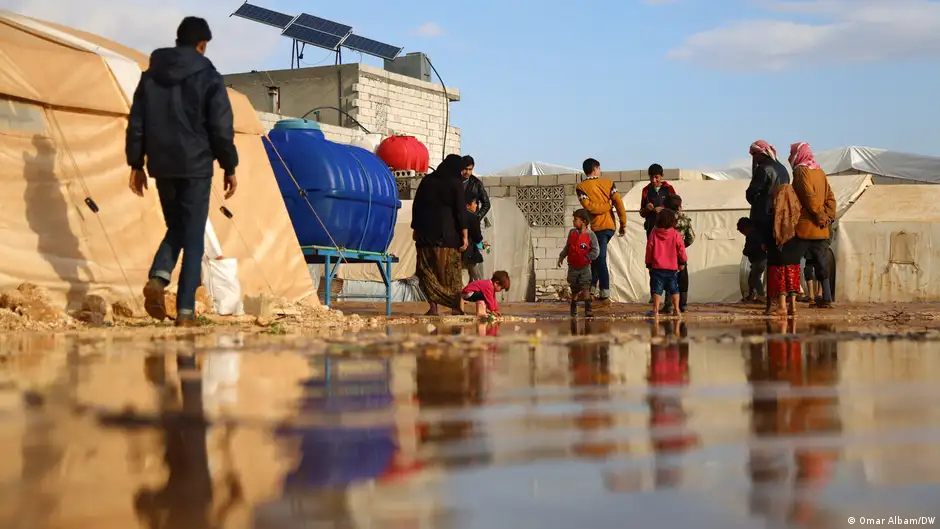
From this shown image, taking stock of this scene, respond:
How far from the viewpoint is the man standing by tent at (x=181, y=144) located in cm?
849

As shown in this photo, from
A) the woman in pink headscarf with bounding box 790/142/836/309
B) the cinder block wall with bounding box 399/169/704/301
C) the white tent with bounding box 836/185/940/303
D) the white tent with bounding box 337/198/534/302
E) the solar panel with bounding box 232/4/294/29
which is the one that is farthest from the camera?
the solar panel with bounding box 232/4/294/29

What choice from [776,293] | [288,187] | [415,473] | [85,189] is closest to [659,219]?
[776,293]

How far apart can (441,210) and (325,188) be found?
1.78 meters

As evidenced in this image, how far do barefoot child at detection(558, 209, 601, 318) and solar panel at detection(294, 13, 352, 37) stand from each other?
97.1 ft

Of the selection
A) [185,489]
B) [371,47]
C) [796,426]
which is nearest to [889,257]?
[796,426]

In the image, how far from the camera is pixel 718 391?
4.36 metres

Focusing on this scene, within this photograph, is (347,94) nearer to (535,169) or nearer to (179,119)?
(535,169)

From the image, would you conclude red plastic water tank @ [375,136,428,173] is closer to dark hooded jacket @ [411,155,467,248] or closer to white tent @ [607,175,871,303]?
white tent @ [607,175,871,303]

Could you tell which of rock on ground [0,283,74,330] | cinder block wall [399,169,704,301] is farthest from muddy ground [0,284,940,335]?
cinder block wall [399,169,704,301]

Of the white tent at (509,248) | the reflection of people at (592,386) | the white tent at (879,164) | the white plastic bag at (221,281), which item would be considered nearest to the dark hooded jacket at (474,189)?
the white plastic bag at (221,281)

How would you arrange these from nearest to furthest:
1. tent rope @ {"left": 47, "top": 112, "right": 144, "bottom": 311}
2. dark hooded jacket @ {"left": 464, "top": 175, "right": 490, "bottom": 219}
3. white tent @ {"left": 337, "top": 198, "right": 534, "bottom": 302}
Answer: tent rope @ {"left": 47, "top": 112, "right": 144, "bottom": 311}, dark hooded jacket @ {"left": 464, "top": 175, "right": 490, "bottom": 219}, white tent @ {"left": 337, "top": 198, "right": 534, "bottom": 302}

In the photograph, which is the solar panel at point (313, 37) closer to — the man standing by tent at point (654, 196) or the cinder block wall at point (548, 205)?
the cinder block wall at point (548, 205)

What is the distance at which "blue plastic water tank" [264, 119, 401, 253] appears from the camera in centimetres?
1402

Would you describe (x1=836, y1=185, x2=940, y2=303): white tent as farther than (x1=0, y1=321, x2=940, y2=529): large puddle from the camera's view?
Yes
